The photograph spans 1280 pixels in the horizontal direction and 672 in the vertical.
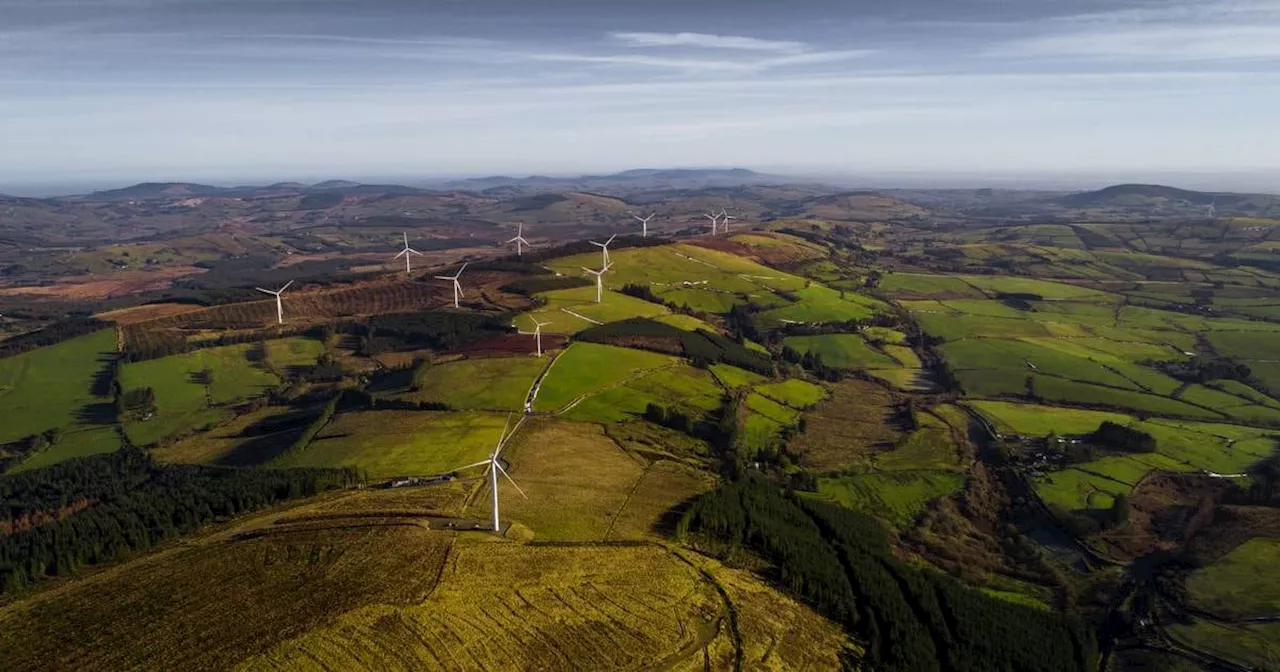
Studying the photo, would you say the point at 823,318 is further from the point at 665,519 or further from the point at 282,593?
the point at 282,593

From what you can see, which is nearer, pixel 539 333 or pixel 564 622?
pixel 564 622

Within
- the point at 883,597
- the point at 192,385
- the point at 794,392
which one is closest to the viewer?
the point at 883,597

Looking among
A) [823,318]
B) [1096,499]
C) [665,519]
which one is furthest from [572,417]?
[823,318]

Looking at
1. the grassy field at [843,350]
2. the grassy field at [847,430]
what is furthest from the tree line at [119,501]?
the grassy field at [843,350]

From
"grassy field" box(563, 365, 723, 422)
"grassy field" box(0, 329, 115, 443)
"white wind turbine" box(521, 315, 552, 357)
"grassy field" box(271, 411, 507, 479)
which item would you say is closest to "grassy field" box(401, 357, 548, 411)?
"white wind turbine" box(521, 315, 552, 357)

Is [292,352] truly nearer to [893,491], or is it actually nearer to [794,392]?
[794,392]

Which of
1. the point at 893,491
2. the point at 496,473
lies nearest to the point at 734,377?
the point at 893,491
